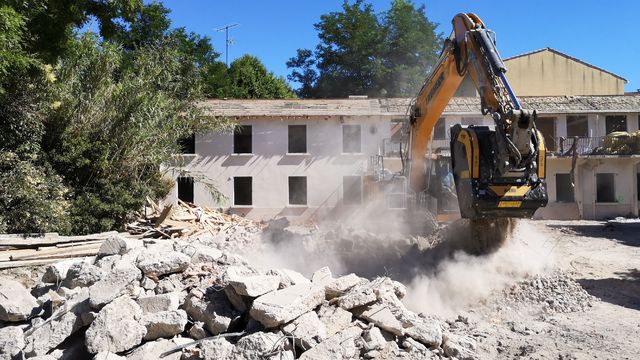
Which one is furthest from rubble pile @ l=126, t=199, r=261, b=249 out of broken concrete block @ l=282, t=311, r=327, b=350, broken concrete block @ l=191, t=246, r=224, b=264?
broken concrete block @ l=282, t=311, r=327, b=350

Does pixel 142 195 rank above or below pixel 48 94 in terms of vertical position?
below

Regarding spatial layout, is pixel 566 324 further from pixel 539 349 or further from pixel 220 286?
pixel 220 286

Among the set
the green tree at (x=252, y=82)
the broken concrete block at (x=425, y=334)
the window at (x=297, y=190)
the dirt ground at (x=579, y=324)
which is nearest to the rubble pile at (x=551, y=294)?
the dirt ground at (x=579, y=324)

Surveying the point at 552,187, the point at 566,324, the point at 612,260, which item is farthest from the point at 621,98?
the point at 566,324

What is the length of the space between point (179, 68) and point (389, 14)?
23.6 metres

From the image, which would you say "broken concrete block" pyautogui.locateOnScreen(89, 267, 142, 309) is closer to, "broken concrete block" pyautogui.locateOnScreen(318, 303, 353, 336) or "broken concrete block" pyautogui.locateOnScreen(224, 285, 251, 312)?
"broken concrete block" pyautogui.locateOnScreen(224, 285, 251, 312)

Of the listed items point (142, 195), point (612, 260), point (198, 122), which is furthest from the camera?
point (198, 122)

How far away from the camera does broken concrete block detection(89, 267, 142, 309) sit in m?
5.90

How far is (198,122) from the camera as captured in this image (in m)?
21.5

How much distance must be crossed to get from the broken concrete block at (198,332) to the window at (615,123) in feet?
88.6

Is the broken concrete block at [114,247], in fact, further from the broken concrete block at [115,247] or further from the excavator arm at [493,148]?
the excavator arm at [493,148]

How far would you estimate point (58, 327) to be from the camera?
5758 millimetres

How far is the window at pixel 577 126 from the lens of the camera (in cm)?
2644

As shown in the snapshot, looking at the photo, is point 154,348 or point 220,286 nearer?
point 154,348
